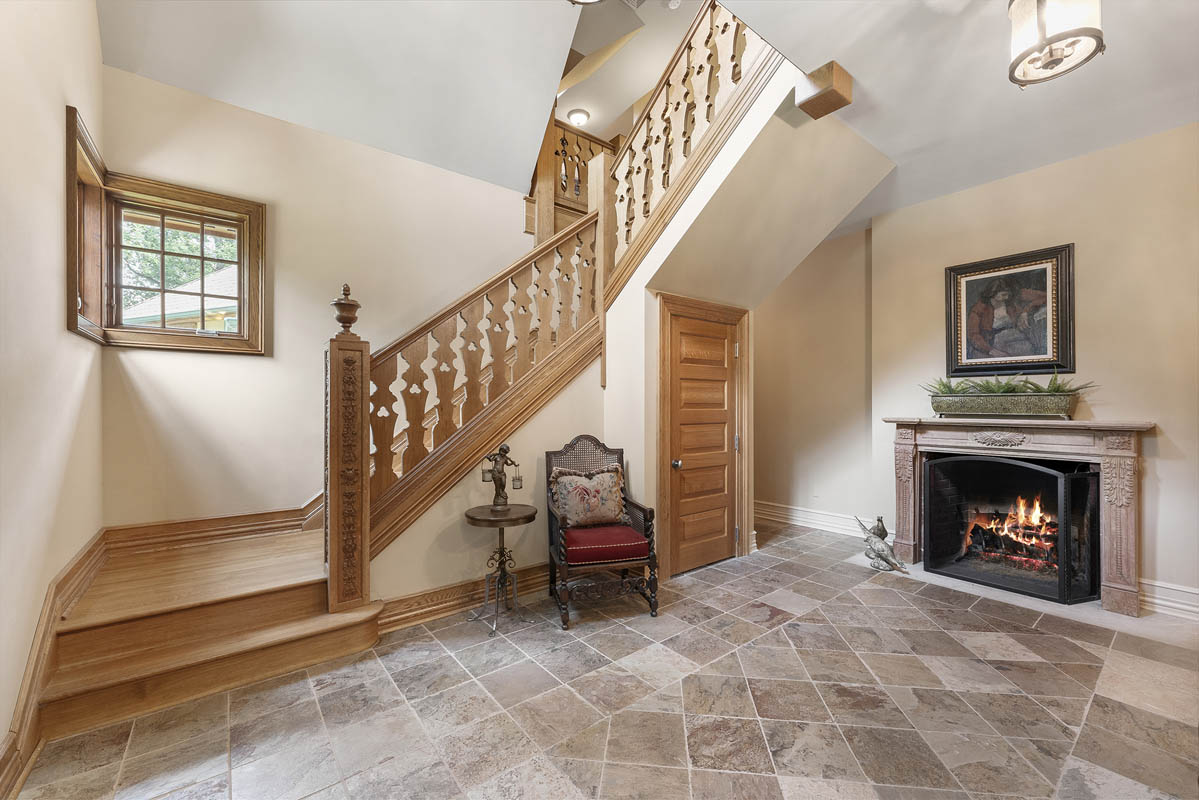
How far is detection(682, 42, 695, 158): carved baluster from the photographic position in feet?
12.5

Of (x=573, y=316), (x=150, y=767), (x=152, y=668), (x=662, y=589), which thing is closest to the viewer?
(x=150, y=767)

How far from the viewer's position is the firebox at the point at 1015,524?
3.53m

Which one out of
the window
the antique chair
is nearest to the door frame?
the antique chair

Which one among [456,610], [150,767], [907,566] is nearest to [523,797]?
[150,767]

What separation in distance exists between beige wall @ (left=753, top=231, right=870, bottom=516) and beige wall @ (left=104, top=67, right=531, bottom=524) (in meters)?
3.82

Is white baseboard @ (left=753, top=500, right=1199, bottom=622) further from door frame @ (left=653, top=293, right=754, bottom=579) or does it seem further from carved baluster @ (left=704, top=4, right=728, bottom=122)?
carved baluster @ (left=704, top=4, right=728, bottom=122)

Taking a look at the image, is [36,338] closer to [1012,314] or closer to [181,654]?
[181,654]

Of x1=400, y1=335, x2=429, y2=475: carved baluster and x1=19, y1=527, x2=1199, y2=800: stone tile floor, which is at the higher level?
x1=400, y1=335, x2=429, y2=475: carved baluster

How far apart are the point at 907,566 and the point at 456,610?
3.79 metres

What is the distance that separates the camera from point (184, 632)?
2500 millimetres

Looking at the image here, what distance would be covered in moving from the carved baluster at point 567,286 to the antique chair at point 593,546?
2.98ft

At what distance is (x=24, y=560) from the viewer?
6.59ft

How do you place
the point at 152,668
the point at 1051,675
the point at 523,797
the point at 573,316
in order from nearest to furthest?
the point at 523,797 < the point at 152,668 < the point at 1051,675 < the point at 573,316

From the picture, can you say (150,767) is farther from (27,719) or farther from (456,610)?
(456,610)
